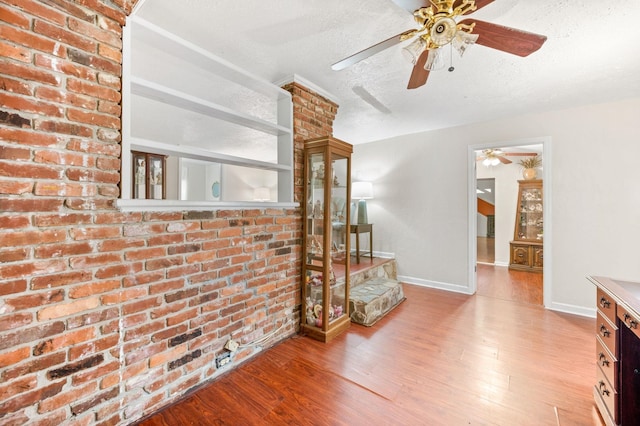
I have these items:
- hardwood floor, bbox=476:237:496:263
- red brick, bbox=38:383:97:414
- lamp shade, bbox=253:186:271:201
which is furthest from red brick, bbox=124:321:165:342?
hardwood floor, bbox=476:237:496:263

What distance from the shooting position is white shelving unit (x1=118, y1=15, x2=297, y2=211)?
1.51 metres

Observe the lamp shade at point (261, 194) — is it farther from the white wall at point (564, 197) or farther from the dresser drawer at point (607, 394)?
the dresser drawer at point (607, 394)

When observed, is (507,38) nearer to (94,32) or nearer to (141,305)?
(94,32)

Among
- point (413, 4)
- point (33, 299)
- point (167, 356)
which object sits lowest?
point (167, 356)

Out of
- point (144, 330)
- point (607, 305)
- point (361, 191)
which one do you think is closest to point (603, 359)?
point (607, 305)

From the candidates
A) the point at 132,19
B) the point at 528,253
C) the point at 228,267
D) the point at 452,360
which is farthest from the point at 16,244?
the point at 528,253

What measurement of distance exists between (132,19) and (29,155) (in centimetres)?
92

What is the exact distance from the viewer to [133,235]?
1.48m

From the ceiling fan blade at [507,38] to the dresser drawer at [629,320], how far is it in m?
1.37

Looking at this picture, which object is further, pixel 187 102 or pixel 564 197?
pixel 564 197

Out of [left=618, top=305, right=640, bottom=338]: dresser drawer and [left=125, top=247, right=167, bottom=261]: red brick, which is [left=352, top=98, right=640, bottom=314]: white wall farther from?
[left=125, top=247, right=167, bottom=261]: red brick

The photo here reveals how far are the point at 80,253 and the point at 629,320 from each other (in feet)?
8.72

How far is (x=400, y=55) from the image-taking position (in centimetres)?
206

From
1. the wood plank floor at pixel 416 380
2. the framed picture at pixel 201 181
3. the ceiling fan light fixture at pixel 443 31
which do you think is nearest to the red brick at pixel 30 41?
the ceiling fan light fixture at pixel 443 31
